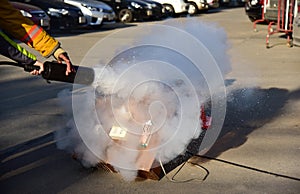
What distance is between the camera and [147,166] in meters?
3.93

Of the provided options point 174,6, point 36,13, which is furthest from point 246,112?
point 174,6

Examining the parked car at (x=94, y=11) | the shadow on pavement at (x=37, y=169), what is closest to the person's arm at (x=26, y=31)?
the shadow on pavement at (x=37, y=169)

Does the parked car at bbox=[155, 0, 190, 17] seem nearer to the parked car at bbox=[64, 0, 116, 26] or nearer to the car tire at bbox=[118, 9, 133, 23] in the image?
the car tire at bbox=[118, 9, 133, 23]

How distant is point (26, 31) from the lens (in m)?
3.52

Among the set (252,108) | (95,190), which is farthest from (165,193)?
(252,108)

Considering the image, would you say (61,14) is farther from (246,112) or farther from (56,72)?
(56,72)

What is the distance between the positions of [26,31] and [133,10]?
16.2 meters

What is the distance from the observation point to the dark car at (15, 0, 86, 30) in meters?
15.3

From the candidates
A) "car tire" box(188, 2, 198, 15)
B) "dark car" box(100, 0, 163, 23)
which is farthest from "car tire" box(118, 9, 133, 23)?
"car tire" box(188, 2, 198, 15)

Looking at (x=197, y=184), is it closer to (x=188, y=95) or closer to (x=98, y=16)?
(x=188, y=95)

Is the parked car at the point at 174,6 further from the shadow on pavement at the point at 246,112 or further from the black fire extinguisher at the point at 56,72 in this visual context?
the black fire extinguisher at the point at 56,72

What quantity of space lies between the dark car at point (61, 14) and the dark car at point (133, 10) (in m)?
3.41

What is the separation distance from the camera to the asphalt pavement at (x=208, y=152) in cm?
396

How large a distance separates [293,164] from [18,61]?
101 inches
